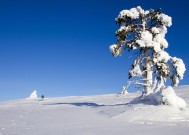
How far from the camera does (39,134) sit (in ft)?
40.4

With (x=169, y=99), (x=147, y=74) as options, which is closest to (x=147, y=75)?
(x=147, y=74)

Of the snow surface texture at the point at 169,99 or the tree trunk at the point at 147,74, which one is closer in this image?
the snow surface texture at the point at 169,99

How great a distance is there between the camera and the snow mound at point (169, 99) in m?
20.8

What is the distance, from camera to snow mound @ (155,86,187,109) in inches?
819

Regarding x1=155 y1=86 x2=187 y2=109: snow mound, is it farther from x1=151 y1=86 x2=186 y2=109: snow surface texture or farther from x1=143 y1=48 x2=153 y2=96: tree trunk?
x1=143 y1=48 x2=153 y2=96: tree trunk

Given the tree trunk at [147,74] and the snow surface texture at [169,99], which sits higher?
the tree trunk at [147,74]

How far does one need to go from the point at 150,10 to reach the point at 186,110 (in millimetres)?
12656

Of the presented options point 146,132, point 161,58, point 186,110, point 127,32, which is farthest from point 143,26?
point 146,132

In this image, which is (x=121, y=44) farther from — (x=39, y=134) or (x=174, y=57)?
(x=39, y=134)

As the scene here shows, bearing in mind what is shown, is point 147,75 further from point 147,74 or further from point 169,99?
point 169,99

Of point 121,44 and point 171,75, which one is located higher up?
point 121,44

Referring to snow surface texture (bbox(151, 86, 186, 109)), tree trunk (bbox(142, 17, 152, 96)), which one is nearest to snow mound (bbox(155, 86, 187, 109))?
snow surface texture (bbox(151, 86, 186, 109))

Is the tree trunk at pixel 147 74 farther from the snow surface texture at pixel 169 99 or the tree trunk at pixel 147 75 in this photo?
the snow surface texture at pixel 169 99

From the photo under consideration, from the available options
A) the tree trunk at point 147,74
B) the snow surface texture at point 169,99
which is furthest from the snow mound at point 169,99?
the tree trunk at point 147,74
